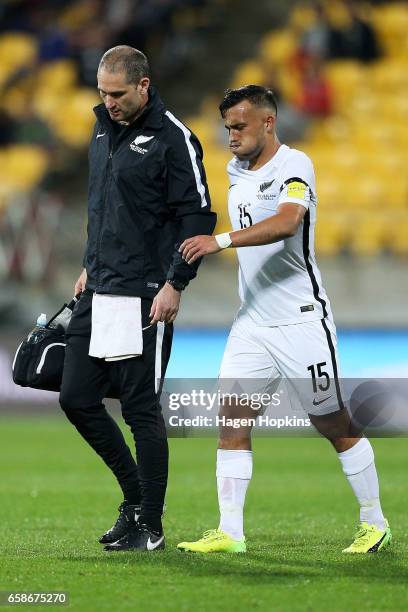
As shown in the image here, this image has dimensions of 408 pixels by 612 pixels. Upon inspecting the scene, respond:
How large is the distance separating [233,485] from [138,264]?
3.60 ft

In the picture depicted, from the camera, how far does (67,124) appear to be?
717 inches

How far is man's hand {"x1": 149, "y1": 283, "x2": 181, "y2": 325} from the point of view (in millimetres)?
5523

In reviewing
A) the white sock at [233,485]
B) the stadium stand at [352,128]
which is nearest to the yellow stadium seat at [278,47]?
the stadium stand at [352,128]

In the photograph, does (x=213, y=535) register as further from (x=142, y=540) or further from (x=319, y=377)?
(x=319, y=377)

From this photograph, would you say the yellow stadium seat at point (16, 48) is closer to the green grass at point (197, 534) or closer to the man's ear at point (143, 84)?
the green grass at point (197, 534)

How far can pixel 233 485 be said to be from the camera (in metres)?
5.77

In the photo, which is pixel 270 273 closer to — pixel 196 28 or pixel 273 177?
pixel 273 177

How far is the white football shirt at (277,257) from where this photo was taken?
576 centimetres

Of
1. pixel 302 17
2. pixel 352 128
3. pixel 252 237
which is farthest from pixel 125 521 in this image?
pixel 302 17

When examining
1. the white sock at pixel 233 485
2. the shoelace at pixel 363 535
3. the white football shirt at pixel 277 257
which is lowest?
the shoelace at pixel 363 535

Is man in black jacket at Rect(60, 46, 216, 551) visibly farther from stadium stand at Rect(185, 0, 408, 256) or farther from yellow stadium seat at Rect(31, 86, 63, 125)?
yellow stadium seat at Rect(31, 86, 63, 125)

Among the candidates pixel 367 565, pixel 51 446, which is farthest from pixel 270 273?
pixel 51 446

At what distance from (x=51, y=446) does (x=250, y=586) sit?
757cm

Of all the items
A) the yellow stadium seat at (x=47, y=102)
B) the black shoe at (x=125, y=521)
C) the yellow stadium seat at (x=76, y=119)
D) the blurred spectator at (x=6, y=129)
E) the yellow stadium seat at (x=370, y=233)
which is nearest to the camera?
the black shoe at (x=125, y=521)
